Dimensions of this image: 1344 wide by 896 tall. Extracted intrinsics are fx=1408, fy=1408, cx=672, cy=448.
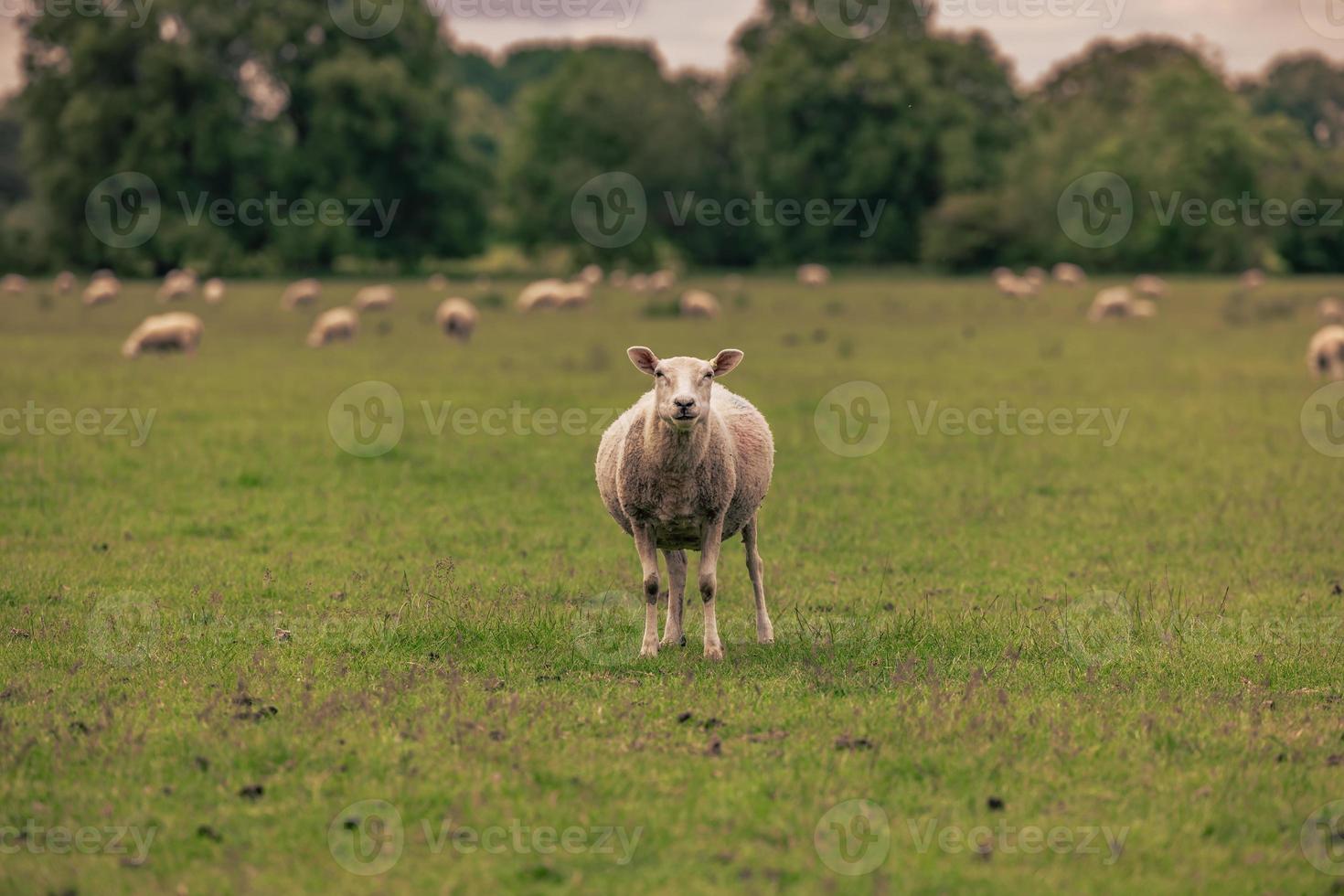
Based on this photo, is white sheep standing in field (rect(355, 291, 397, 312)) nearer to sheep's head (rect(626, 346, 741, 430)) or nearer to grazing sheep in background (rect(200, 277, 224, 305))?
grazing sheep in background (rect(200, 277, 224, 305))

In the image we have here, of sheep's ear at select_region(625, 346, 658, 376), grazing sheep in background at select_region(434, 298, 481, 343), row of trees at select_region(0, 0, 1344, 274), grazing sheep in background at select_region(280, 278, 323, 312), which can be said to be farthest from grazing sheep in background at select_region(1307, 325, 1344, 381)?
row of trees at select_region(0, 0, 1344, 274)

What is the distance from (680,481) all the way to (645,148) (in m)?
69.7

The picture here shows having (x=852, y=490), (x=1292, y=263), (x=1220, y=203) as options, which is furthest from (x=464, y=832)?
(x=1292, y=263)

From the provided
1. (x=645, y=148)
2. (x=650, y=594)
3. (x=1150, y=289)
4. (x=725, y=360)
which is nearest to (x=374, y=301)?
(x=1150, y=289)

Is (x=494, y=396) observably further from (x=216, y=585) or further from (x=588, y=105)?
(x=588, y=105)

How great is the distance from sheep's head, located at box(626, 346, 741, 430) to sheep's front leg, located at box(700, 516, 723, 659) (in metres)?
0.77

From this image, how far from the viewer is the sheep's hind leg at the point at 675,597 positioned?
28.8 ft

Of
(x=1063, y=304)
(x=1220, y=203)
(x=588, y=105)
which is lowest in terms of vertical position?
(x=1063, y=304)

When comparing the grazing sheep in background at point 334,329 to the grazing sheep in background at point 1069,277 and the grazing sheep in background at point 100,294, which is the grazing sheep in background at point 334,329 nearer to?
the grazing sheep in background at point 100,294

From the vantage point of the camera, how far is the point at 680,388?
315 inches

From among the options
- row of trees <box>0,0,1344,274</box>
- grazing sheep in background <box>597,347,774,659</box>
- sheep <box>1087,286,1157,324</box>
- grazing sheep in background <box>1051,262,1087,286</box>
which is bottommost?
grazing sheep in background <box>597,347,774,659</box>

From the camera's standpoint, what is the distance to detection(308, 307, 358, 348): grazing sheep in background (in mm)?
30922

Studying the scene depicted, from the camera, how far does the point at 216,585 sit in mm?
10242

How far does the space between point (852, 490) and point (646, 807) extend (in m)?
9.00
